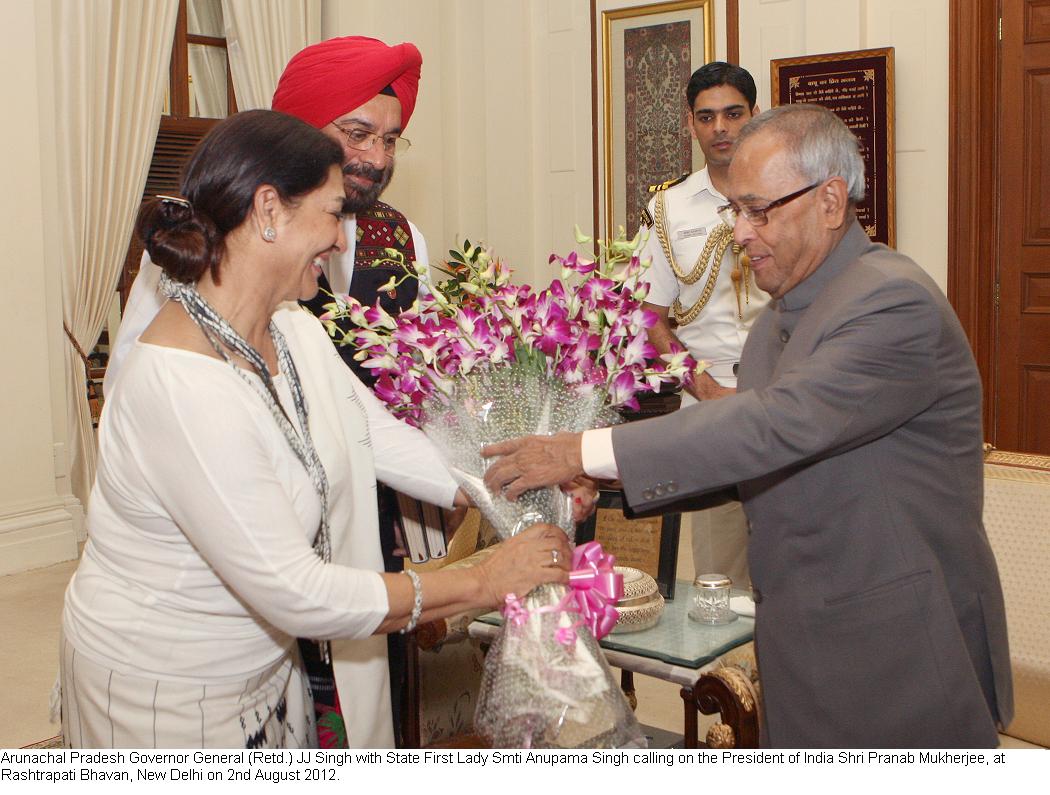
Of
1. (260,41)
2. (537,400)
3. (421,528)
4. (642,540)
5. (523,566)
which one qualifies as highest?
(260,41)

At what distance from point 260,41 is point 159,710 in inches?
227

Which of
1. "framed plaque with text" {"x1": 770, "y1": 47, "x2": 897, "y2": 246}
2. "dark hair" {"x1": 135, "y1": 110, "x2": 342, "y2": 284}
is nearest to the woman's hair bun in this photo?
"dark hair" {"x1": 135, "y1": 110, "x2": 342, "y2": 284}

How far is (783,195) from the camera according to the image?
5.95 feet

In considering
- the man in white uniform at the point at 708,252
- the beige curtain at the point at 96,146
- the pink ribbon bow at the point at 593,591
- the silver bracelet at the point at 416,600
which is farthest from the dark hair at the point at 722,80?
the beige curtain at the point at 96,146

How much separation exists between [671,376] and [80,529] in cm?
488

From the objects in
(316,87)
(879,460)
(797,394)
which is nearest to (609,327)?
(797,394)

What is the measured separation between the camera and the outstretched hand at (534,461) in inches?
67.0

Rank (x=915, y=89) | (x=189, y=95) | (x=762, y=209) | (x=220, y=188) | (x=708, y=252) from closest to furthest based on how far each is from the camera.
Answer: (x=220, y=188) < (x=762, y=209) < (x=708, y=252) < (x=915, y=89) < (x=189, y=95)

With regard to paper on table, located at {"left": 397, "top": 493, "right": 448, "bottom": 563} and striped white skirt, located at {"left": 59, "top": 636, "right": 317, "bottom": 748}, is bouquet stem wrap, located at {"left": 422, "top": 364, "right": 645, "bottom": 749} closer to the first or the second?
striped white skirt, located at {"left": 59, "top": 636, "right": 317, "bottom": 748}

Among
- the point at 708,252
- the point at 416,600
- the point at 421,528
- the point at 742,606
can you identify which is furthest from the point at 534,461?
the point at 708,252

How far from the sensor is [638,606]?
9.02ft

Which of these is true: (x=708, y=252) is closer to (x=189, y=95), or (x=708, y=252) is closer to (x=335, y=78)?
(x=335, y=78)

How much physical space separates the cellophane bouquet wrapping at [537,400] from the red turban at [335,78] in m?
0.95
